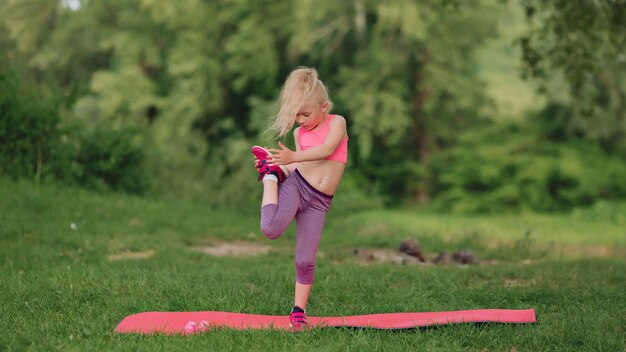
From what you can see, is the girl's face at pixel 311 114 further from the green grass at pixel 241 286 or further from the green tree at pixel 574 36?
the green tree at pixel 574 36

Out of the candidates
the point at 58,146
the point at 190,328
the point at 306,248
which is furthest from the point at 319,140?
the point at 58,146

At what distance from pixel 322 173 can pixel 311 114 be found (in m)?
0.45

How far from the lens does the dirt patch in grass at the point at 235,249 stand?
10.6 m

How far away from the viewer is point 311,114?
5.67m

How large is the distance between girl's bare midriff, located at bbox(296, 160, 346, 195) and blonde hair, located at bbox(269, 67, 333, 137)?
35 centimetres

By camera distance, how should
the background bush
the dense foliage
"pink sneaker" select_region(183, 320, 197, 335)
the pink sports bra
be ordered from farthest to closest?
the dense foliage < the background bush < the pink sports bra < "pink sneaker" select_region(183, 320, 197, 335)

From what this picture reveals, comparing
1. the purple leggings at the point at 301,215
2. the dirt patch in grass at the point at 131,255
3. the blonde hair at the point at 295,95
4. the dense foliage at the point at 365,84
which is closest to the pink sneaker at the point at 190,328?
the purple leggings at the point at 301,215

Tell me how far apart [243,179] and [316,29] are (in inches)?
468

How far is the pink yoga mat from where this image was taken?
18.0 feet

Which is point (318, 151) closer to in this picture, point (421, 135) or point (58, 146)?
point (58, 146)

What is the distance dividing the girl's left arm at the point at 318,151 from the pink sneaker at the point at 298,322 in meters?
1.11

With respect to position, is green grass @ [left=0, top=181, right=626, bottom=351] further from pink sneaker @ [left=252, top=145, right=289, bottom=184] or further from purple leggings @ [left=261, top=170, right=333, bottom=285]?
pink sneaker @ [left=252, top=145, right=289, bottom=184]

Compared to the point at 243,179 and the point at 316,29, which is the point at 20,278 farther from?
the point at 316,29

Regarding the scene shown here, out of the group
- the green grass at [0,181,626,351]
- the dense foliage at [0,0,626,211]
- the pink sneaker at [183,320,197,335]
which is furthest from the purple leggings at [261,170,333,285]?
the dense foliage at [0,0,626,211]
